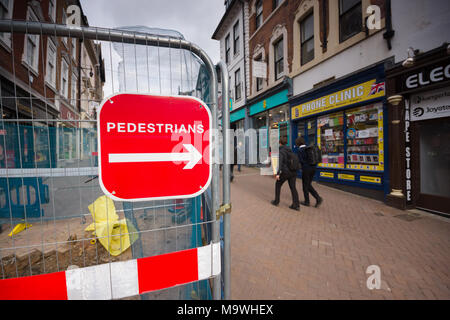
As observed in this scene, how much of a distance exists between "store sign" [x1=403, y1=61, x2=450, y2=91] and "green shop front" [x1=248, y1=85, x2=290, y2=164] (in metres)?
4.97

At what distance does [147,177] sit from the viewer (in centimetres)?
129

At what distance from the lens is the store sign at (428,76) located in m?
4.19

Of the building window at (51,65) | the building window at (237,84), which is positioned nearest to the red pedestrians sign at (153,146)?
the building window at (51,65)

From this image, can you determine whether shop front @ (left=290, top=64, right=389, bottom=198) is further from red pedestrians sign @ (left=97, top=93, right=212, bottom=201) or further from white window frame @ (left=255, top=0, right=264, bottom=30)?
white window frame @ (left=255, top=0, right=264, bottom=30)

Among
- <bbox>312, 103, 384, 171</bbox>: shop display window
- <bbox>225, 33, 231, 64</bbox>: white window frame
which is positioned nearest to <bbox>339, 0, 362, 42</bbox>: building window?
<bbox>312, 103, 384, 171</bbox>: shop display window

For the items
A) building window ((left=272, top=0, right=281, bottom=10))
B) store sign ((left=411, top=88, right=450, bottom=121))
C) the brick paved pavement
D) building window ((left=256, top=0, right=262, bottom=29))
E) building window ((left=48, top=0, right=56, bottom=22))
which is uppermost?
building window ((left=256, top=0, right=262, bottom=29))

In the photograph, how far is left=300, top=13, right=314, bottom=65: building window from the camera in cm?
816

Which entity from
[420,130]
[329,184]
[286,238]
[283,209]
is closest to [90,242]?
[286,238]

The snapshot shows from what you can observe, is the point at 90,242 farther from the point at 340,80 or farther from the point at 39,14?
the point at 39,14

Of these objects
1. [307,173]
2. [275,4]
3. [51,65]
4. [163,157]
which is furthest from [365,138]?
[51,65]

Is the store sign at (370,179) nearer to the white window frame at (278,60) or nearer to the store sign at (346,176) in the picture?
the store sign at (346,176)

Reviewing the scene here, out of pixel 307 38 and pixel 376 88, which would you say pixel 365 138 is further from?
pixel 307 38

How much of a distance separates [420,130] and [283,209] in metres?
3.92

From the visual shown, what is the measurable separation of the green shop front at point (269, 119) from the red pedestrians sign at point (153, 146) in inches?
352
